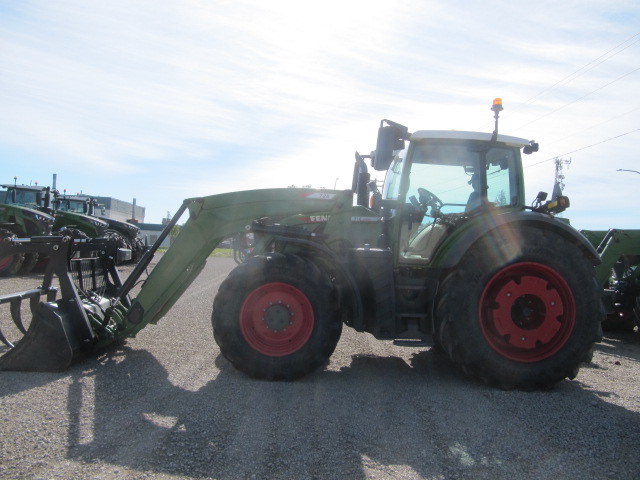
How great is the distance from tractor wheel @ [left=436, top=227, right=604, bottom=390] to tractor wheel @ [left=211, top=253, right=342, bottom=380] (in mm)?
1074

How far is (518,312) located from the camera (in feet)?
15.9

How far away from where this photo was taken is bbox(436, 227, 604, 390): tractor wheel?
4668 millimetres

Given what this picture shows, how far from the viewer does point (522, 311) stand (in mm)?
4836

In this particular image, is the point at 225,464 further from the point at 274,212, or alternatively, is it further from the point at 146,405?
the point at 274,212

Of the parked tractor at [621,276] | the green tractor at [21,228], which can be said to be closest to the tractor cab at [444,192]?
the parked tractor at [621,276]

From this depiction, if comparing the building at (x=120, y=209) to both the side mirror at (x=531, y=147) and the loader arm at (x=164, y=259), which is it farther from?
the side mirror at (x=531, y=147)

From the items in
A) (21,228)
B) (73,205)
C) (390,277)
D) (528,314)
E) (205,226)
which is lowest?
(528,314)

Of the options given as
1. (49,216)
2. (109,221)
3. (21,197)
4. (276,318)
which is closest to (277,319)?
(276,318)

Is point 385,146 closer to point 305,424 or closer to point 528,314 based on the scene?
point 528,314

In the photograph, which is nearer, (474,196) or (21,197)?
(474,196)

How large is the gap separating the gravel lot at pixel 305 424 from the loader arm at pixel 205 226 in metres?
0.61

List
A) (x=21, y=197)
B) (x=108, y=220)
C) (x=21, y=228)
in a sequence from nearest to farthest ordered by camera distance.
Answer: (x=21, y=228), (x=21, y=197), (x=108, y=220)

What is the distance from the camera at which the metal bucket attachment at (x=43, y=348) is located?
4.57 meters

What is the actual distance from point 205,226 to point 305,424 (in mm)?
2396
